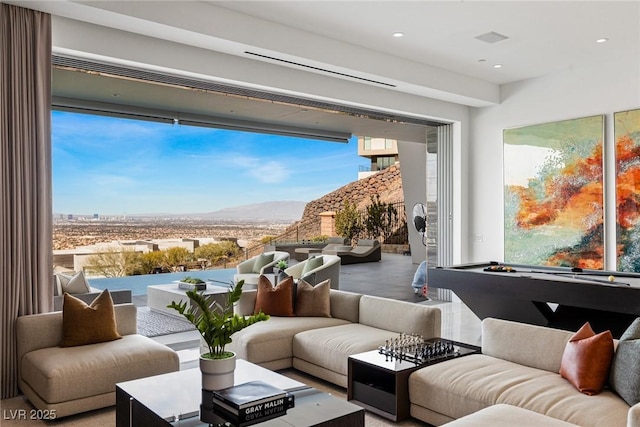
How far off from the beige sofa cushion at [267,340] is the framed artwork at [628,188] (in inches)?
169

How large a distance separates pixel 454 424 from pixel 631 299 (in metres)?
2.48

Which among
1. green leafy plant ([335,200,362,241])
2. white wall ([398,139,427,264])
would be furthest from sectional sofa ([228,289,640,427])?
green leafy plant ([335,200,362,241])

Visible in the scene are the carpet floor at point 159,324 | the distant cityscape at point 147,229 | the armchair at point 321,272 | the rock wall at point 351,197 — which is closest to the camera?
the carpet floor at point 159,324

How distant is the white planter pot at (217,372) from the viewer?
9.52 feet

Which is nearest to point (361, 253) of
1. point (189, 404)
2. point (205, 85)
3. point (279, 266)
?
point (279, 266)

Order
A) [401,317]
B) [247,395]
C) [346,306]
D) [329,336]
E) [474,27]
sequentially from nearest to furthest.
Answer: [247,395] < [329,336] < [401,317] < [346,306] < [474,27]

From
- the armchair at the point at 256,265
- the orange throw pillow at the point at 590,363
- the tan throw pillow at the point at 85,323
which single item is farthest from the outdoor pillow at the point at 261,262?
the orange throw pillow at the point at 590,363

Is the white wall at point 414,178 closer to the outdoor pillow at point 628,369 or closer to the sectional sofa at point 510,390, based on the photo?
the sectional sofa at point 510,390

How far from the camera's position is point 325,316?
16.8ft

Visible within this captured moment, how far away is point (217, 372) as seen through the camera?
2.91 meters

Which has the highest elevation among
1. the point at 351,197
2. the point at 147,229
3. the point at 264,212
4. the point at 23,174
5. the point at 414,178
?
the point at 414,178

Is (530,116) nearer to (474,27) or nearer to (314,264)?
(474,27)

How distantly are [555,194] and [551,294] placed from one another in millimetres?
3048

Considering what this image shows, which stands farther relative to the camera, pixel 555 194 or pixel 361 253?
pixel 361 253
